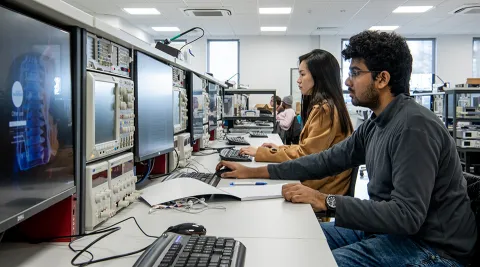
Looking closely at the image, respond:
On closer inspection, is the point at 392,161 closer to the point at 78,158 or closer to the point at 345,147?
the point at 345,147

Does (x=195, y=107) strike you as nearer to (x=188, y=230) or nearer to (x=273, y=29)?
(x=188, y=230)

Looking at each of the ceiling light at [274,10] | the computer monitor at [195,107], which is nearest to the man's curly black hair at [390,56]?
the computer monitor at [195,107]

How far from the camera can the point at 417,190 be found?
0.98 meters

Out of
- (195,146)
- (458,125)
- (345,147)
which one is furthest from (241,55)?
(345,147)

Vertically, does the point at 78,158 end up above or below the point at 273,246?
above

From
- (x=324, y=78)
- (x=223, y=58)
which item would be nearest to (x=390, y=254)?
(x=324, y=78)

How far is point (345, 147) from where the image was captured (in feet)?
5.02

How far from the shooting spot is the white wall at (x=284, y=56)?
8.58 metres

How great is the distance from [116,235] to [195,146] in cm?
173

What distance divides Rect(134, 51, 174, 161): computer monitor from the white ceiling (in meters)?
4.61

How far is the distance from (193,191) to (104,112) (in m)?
0.40

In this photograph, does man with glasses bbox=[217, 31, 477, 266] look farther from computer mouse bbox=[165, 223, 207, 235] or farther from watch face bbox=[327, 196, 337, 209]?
computer mouse bbox=[165, 223, 207, 235]

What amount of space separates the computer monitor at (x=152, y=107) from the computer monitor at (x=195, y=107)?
51cm

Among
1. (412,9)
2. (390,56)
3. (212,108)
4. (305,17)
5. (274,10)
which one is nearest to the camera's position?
(390,56)
